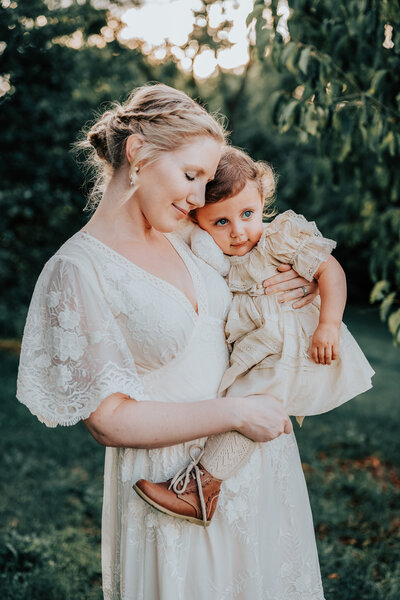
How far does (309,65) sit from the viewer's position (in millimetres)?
2779

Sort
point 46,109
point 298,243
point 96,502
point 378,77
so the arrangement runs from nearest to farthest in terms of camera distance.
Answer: point 298,243
point 378,77
point 96,502
point 46,109

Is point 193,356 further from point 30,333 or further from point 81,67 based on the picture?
point 81,67

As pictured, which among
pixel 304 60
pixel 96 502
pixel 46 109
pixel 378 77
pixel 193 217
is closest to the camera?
pixel 193 217

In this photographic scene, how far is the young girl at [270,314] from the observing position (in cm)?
196

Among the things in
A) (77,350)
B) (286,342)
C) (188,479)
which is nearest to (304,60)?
(286,342)

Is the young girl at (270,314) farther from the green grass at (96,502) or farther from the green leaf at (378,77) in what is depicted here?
the green grass at (96,502)

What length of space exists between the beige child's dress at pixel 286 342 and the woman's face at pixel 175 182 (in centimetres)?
37

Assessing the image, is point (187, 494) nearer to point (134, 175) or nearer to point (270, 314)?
point (270, 314)

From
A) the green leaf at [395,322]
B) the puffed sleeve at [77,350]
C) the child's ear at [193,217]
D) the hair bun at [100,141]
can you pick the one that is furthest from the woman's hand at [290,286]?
the green leaf at [395,322]

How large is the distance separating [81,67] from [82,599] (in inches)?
196

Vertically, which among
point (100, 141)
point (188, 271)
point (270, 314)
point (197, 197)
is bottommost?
point (270, 314)

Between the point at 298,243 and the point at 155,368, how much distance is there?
671mm

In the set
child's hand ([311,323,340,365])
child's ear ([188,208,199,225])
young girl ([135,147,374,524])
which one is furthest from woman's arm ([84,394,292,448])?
child's ear ([188,208,199,225])

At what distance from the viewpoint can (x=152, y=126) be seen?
1800mm
